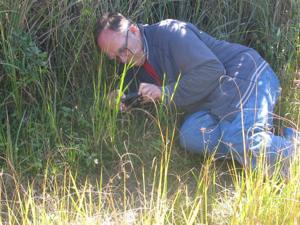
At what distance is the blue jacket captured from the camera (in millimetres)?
3135

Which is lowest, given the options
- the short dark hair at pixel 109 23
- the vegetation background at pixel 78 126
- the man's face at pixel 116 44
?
the vegetation background at pixel 78 126


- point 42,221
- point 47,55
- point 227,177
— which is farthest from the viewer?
point 47,55

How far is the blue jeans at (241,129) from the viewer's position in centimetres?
296

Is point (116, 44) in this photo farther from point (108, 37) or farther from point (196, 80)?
point (196, 80)

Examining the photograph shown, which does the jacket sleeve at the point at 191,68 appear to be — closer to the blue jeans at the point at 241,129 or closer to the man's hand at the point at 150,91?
the man's hand at the point at 150,91

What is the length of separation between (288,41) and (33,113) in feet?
5.73

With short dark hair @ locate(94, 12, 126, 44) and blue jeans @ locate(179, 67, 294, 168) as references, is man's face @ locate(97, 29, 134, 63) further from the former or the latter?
blue jeans @ locate(179, 67, 294, 168)

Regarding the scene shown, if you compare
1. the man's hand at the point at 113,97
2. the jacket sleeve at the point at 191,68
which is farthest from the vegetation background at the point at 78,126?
the jacket sleeve at the point at 191,68

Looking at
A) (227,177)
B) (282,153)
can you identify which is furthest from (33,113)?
(282,153)

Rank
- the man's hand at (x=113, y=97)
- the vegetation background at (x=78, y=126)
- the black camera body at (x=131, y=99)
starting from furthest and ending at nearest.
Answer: the black camera body at (x=131, y=99) < the man's hand at (x=113, y=97) < the vegetation background at (x=78, y=126)

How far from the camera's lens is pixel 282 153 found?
2.81 metres

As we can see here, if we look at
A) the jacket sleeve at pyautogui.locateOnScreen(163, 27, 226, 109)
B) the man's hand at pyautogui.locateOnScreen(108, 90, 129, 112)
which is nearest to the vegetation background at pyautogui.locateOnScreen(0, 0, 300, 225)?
the man's hand at pyautogui.locateOnScreen(108, 90, 129, 112)

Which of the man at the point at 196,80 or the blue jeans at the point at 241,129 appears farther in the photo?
the man at the point at 196,80

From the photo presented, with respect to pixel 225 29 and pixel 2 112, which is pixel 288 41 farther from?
pixel 2 112
